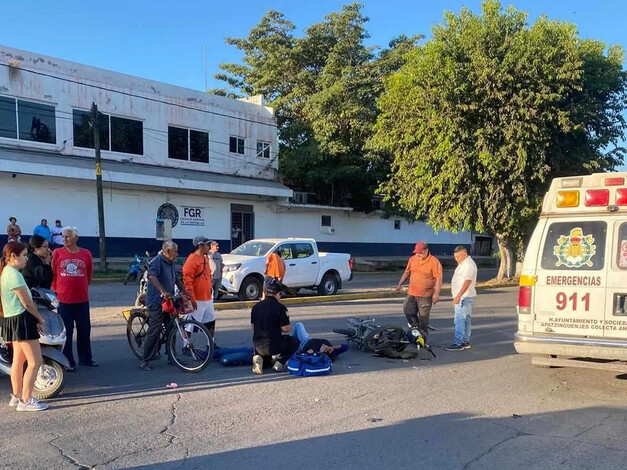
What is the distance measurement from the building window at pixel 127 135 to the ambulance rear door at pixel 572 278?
65.6ft

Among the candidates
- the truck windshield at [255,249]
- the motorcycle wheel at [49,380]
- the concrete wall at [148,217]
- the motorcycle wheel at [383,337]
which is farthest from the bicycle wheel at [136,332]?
the concrete wall at [148,217]

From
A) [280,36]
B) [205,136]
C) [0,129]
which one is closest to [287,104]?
[280,36]

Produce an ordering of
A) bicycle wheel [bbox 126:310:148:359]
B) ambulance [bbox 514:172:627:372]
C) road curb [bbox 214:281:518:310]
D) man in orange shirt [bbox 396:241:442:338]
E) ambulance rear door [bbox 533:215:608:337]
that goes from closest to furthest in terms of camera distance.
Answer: ambulance [bbox 514:172:627:372]
ambulance rear door [bbox 533:215:608:337]
bicycle wheel [bbox 126:310:148:359]
man in orange shirt [bbox 396:241:442:338]
road curb [bbox 214:281:518:310]

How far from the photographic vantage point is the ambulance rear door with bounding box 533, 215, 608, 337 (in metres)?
6.21

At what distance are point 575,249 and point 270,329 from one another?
3842 mm

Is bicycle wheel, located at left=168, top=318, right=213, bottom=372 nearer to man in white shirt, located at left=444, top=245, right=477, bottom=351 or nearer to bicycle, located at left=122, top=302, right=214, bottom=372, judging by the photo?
bicycle, located at left=122, top=302, right=214, bottom=372

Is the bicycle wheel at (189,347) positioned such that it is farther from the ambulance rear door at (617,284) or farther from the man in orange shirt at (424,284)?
the ambulance rear door at (617,284)

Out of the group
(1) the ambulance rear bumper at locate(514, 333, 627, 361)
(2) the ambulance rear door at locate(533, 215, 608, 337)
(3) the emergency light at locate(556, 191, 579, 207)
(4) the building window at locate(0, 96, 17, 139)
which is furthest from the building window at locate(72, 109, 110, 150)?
(1) the ambulance rear bumper at locate(514, 333, 627, 361)

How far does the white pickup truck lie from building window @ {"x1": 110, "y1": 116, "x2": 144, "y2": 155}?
1042 centimetres

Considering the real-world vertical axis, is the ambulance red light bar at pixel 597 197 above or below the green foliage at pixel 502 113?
below

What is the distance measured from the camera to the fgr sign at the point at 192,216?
2483 cm

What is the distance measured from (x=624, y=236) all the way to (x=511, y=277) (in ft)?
54.0

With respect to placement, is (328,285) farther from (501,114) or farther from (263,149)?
(263,149)

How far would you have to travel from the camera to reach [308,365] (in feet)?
23.0
